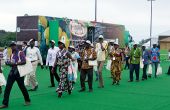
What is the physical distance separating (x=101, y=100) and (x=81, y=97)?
0.83 m

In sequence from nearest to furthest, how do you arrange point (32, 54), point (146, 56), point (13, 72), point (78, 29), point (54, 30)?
point (13, 72), point (32, 54), point (146, 56), point (54, 30), point (78, 29)

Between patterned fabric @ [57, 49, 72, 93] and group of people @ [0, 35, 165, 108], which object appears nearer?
group of people @ [0, 35, 165, 108]

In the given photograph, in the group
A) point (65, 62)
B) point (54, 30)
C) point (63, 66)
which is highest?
point (54, 30)

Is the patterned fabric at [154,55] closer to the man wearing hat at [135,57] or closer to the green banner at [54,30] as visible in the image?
the man wearing hat at [135,57]

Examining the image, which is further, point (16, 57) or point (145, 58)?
point (145, 58)

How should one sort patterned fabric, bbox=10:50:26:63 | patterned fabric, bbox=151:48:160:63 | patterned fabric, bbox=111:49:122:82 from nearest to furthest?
patterned fabric, bbox=10:50:26:63
patterned fabric, bbox=111:49:122:82
patterned fabric, bbox=151:48:160:63

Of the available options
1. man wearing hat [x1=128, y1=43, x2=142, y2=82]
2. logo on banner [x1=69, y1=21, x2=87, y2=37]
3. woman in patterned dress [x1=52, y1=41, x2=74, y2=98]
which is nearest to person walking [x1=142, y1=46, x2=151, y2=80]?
man wearing hat [x1=128, y1=43, x2=142, y2=82]

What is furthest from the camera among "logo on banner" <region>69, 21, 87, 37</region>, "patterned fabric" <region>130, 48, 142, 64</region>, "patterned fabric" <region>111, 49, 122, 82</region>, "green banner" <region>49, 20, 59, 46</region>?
"logo on banner" <region>69, 21, 87, 37</region>

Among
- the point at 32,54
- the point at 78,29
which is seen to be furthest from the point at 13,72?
the point at 78,29

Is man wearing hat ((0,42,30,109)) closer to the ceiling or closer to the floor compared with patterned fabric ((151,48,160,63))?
closer to the floor

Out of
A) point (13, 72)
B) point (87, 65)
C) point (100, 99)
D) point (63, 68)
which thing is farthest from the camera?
point (87, 65)

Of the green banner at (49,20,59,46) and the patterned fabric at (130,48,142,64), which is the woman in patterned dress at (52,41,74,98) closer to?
Answer: the patterned fabric at (130,48,142,64)

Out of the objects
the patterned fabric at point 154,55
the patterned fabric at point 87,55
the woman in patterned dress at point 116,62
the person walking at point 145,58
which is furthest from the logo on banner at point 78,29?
the patterned fabric at point 87,55

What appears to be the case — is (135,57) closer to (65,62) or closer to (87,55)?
(87,55)
